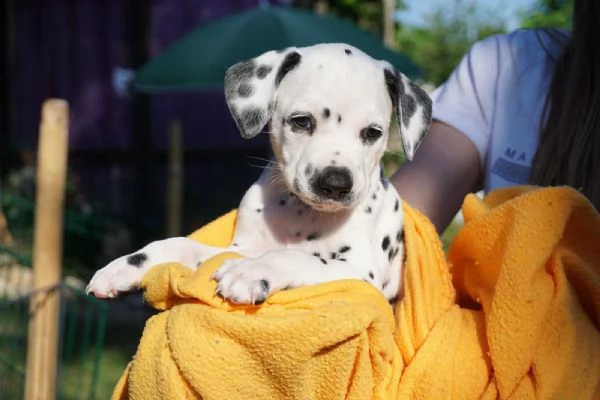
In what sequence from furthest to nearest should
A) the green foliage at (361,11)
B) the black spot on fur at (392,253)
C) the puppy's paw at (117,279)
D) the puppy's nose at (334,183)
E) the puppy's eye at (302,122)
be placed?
the green foliage at (361,11)
the black spot on fur at (392,253)
the puppy's eye at (302,122)
the puppy's nose at (334,183)
the puppy's paw at (117,279)

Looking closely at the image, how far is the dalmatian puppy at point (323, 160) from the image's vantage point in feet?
7.70

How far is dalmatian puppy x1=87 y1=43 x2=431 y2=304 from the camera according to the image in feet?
7.70

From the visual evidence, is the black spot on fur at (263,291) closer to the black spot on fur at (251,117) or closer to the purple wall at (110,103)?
the black spot on fur at (251,117)

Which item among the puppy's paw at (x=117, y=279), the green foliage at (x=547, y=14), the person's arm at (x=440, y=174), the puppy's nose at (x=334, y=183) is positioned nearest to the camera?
the puppy's paw at (x=117, y=279)

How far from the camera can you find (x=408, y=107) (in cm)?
260

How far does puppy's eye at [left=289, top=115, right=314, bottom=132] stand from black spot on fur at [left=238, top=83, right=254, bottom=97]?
0.46 ft

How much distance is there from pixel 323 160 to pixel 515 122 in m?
0.82

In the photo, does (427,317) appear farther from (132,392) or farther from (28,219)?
(28,219)

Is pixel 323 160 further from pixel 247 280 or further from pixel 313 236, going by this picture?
pixel 247 280

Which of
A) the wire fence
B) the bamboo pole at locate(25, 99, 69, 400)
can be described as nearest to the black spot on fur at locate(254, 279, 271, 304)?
the wire fence

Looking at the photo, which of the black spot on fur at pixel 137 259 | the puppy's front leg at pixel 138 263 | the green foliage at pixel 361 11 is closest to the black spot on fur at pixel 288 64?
the puppy's front leg at pixel 138 263

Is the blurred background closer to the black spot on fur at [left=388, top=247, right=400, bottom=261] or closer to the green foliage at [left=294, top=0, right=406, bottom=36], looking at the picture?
the green foliage at [left=294, top=0, right=406, bottom=36]

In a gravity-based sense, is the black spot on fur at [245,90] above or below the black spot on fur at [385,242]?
above

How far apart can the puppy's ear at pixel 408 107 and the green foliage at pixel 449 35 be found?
11134 millimetres
